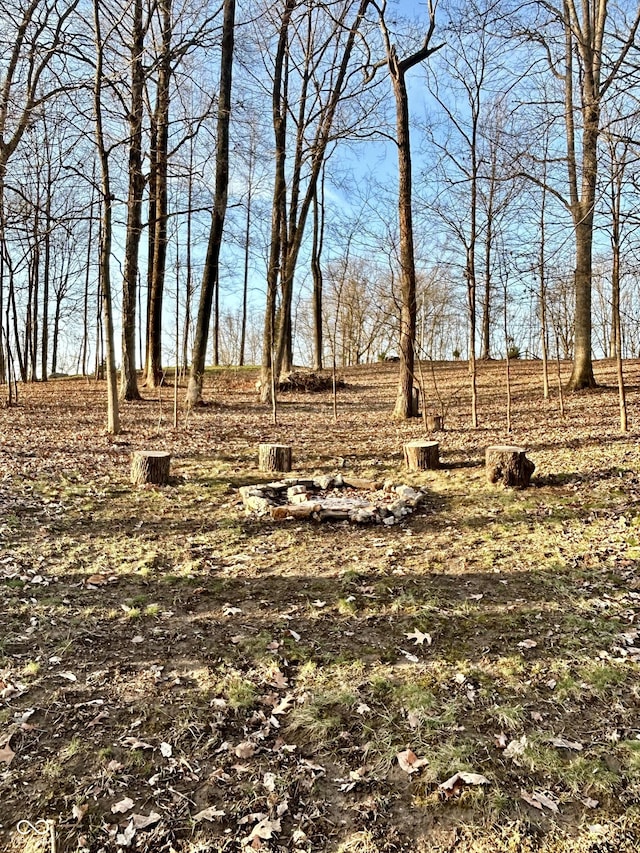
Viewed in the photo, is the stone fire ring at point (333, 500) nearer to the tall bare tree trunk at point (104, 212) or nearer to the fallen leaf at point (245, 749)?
the fallen leaf at point (245, 749)

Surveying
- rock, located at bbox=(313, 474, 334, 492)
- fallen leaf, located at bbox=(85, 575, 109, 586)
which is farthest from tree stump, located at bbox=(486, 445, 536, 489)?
fallen leaf, located at bbox=(85, 575, 109, 586)

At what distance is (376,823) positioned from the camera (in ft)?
7.66

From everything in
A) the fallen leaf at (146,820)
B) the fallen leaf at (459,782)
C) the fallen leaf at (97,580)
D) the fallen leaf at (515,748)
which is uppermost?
the fallen leaf at (97,580)

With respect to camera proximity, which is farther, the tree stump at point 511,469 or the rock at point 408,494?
the tree stump at point 511,469

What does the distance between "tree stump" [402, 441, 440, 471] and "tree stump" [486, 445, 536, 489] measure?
0.96 meters

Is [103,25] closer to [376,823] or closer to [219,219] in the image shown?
[219,219]

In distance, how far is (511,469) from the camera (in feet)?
21.3

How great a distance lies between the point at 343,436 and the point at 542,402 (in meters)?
5.17

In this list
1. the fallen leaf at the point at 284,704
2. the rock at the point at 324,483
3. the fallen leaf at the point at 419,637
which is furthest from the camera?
the rock at the point at 324,483

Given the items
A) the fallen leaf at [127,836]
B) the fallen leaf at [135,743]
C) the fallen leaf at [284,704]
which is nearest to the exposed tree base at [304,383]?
the fallen leaf at [284,704]

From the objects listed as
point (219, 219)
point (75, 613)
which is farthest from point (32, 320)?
point (75, 613)

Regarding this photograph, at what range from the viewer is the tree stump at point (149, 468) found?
6715 millimetres

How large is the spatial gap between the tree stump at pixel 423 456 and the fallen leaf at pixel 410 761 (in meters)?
4.85

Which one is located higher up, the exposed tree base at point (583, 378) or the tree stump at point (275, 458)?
the exposed tree base at point (583, 378)
